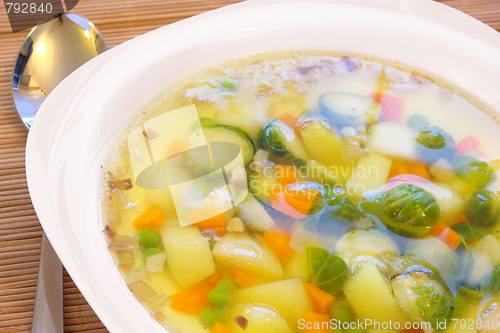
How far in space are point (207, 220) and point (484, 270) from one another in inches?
39.0

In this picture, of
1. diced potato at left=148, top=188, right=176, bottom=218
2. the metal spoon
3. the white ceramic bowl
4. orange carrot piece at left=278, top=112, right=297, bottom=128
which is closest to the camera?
the white ceramic bowl

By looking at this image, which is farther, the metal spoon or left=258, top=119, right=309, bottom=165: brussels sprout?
the metal spoon

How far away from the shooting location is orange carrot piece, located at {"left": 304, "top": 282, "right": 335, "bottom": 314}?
4.09ft

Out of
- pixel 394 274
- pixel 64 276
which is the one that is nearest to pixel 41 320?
pixel 64 276

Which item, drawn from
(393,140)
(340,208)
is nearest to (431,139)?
(393,140)

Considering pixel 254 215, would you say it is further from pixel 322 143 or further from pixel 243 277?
pixel 322 143

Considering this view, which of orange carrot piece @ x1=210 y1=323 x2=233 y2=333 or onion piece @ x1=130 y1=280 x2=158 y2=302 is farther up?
onion piece @ x1=130 y1=280 x2=158 y2=302

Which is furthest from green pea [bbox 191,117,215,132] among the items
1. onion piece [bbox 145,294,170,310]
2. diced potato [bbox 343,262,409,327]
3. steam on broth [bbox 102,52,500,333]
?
diced potato [bbox 343,262,409,327]

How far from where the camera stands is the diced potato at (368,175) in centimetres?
147

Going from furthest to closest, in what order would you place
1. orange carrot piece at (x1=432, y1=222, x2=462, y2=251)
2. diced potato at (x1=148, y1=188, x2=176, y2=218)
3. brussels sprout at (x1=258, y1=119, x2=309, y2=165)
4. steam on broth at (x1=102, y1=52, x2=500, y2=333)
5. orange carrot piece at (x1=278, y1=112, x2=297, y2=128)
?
orange carrot piece at (x1=278, y1=112, x2=297, y2=128) → brussels sprout at (x1=258, y1=119, x2=309, y2=165) → diced potato at (x1=148, y1=188, x2=176, y2=218) → orange carrot piece at (x1=432, y1=222, x2=462, y2=251) → steam on broth at (x1=102, y1=52, x2=500, y2=333)

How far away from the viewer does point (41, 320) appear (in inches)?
47.5

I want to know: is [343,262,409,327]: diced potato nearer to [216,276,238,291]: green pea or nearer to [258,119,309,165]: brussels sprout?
[216,276,238,291]: green pea

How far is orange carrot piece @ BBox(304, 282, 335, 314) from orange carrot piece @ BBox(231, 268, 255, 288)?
7.5 inches

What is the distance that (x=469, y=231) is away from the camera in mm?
1354
